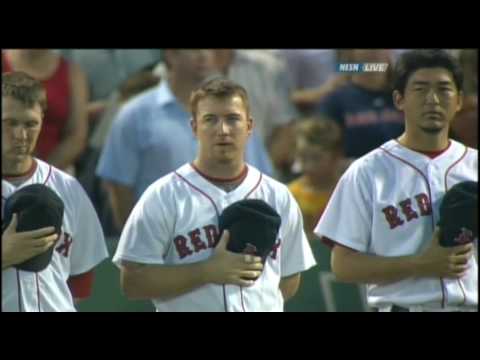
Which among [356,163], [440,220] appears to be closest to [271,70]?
[356,163]

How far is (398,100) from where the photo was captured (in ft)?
14.6

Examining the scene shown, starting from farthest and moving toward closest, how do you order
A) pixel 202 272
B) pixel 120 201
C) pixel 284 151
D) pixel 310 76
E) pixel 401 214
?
pixel 310 76 < pixel 284 151 < pixel 120 201 < pixel 401 214 < pixel 202 272

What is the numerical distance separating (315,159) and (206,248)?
65 centimetres

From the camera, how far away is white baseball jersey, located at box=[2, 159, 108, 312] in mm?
4223

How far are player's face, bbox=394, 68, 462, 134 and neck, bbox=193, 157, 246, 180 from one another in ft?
1.88

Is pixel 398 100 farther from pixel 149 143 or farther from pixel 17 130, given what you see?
pixel 17 130

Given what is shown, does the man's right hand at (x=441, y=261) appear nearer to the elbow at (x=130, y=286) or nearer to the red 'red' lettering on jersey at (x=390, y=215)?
the red 'red' lettering on jersey at (x=390, y=215)

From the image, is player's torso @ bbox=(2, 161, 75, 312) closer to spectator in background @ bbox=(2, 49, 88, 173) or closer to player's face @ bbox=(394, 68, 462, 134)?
spectator in background @ bbox=(2, 49, 88, 173)

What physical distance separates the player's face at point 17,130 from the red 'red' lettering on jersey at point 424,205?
1185 millimetres

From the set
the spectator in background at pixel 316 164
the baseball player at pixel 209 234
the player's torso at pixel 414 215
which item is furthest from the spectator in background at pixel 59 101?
the player's torso at pixel 414 215

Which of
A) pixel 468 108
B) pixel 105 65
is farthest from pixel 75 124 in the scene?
pixel 468 108

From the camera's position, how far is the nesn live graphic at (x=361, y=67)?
4512 millimetres

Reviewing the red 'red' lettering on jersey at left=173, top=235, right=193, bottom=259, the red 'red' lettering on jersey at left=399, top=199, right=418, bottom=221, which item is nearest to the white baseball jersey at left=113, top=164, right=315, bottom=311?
the red 'red' lettering on jersey at left=173, top=235, right=193, bottom=259

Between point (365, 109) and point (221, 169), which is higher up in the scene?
point (365, 109)
